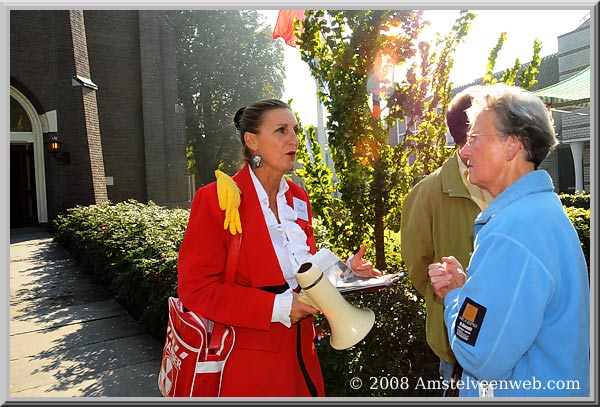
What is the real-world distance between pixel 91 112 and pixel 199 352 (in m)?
14.3

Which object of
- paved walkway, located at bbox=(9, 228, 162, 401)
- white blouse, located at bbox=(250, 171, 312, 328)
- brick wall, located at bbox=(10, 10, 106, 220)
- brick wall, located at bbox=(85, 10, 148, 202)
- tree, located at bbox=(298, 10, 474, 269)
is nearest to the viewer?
white blouse, located at bbox=(250, 171, 312, 328)

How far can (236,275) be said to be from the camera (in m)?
1.90

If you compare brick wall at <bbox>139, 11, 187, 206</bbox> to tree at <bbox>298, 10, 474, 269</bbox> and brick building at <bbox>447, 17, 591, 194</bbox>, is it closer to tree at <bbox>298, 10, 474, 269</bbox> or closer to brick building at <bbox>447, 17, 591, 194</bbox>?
brick building at <bbox>447, 17, 591, 194</bbox>

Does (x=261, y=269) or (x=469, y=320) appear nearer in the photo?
(x=469, y=320)

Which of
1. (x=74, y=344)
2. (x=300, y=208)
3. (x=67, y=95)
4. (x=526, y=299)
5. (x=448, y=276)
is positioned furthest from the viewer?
(x=67, y=95)

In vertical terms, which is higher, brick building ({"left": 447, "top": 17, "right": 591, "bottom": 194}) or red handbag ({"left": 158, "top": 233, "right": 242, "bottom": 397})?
brick building ({"left": 447, "top": 17, "right": 591, "bottom": 194})

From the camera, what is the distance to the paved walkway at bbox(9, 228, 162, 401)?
387cm

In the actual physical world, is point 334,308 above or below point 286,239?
below

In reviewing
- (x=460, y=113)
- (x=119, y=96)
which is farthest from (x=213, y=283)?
(x=119, y=96)

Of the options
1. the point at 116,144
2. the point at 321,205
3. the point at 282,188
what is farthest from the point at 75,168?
the point at 282,188

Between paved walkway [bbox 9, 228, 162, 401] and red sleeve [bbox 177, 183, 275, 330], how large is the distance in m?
1.29

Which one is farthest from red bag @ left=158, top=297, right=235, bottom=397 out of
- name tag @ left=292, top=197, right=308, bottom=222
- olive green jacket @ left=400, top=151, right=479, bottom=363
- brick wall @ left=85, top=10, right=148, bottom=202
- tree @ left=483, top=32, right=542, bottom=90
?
brick wall @ left=85, top=10, right=148, bottom=202

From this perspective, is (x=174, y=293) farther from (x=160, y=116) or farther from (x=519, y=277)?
(x=160, y=116)

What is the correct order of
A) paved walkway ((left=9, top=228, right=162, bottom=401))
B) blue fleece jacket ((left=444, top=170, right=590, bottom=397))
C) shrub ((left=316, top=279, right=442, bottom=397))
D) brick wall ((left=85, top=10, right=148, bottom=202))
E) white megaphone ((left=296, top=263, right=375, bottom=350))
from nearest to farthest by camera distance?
1. blue fleece jacket ((left=444, top=170, right=590, bottom=397))
2. white megaphone ((left=296, top=263, right=375, bottom=350))
3. shrub ((left=316, top=279, right=442, bottom=397))
4. paved walkway ((left=9, top=228, right=162, bottom=401))
5. brick wall ((left=85, top=10, right=148, bottom=202))
